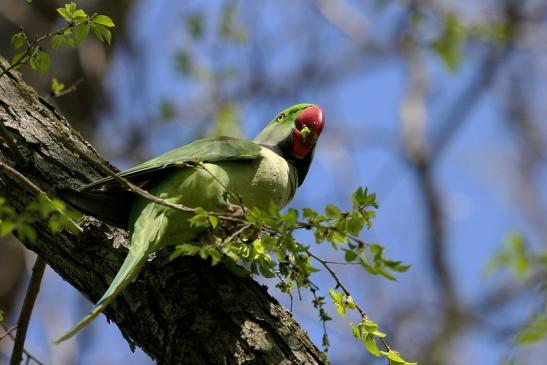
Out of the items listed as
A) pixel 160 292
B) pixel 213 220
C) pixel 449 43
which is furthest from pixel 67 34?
pixel 449 43

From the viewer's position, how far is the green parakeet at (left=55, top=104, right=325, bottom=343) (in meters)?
2.86

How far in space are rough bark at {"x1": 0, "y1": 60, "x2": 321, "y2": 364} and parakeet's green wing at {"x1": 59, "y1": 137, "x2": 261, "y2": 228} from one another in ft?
0.28

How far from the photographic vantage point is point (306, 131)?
361 cm

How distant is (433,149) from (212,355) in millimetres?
6799

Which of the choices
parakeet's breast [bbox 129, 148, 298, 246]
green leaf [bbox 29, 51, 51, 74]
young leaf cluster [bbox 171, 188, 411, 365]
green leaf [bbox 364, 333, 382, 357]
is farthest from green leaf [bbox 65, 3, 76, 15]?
green leaf [bbox 364, 333, 382, 357]

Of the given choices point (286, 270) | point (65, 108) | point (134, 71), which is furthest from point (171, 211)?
point (134, 71)

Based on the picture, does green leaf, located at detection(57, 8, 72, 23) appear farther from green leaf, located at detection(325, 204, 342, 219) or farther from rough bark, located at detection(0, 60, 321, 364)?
green leaf, located at detection(325, 204, 342, 219)

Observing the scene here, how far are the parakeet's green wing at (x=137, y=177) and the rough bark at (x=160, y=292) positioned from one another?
9 centimetres

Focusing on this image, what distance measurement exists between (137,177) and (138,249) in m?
0.47

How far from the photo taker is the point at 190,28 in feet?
24.6

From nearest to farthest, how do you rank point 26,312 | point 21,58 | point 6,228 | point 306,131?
point 6,228 < point 21,58 < point 26,312 < point 306,131

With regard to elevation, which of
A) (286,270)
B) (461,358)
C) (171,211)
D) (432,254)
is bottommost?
(286,270)

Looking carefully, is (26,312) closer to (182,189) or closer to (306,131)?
(182,189)

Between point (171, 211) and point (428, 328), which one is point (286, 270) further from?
point (428, 328)
